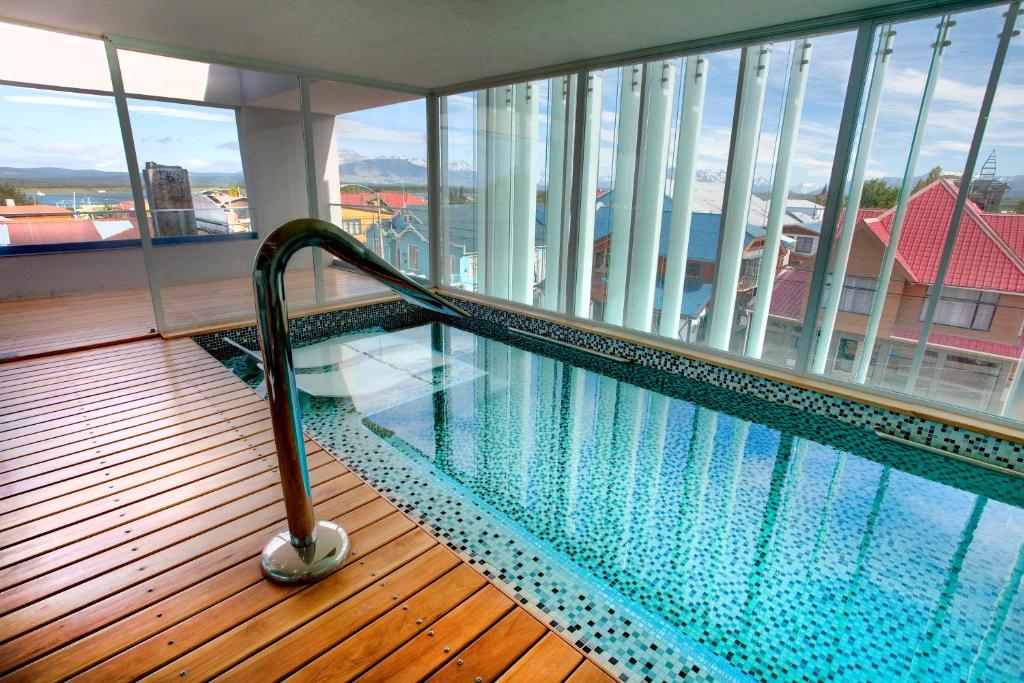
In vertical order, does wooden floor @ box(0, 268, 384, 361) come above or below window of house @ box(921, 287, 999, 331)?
below

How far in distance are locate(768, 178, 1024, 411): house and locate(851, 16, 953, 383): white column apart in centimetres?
3

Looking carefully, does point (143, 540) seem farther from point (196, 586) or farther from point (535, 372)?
point (535, 372)

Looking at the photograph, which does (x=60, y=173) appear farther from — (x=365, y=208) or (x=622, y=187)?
(x=622, y=187)

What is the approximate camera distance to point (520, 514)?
245cm

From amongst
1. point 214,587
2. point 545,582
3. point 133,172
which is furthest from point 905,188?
point 133,172

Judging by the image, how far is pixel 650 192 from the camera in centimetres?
417

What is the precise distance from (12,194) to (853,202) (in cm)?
752

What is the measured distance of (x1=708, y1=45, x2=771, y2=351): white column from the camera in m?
3.46

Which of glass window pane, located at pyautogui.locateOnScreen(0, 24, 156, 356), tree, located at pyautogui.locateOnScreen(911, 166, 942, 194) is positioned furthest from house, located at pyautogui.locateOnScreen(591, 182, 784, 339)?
glass window pane, located at pyautogui.locateOnScreen(0, 24, 156, 356)

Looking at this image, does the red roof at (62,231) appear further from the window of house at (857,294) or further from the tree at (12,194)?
the window of house at (857,294)

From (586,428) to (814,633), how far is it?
167 cm

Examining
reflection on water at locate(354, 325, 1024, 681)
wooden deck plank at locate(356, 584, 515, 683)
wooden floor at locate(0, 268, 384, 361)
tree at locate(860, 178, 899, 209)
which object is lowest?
reflection on water at locate(354, 325, 1024, 681)

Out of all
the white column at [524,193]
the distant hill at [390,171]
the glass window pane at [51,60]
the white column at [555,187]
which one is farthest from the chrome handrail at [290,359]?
the glass window pane at [51,60]

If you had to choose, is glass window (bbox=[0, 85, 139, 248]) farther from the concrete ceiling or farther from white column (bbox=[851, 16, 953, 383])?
white column (bbox=[851, 16, 953, 383])
